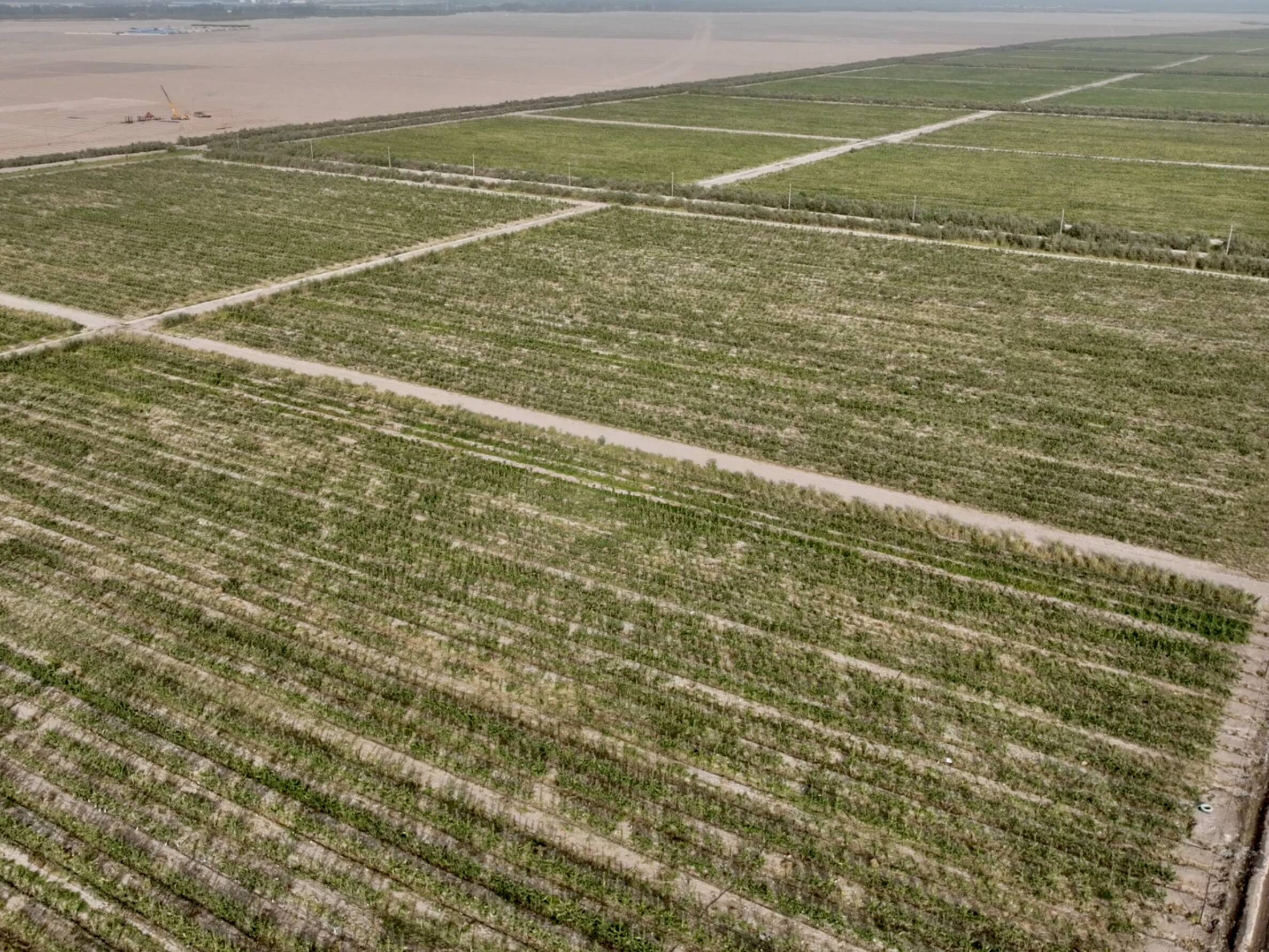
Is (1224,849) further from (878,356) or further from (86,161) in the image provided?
(86,161)

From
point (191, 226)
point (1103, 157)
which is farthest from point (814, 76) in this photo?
point (191, 226)

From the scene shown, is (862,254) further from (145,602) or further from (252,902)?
(252,902)

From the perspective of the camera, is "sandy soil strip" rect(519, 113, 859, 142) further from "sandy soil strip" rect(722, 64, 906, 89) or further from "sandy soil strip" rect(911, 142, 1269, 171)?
"sandy soil strip" rect(722, 64, 906, 89)

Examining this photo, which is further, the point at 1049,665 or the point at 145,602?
the point at 145,602

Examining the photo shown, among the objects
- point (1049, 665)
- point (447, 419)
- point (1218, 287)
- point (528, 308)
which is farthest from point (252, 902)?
point (1218, 287)

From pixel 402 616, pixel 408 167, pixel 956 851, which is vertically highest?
pixel 408 167

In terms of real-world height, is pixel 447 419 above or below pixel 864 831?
above

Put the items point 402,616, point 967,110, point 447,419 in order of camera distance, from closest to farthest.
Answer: point 402,616
point 447,419
point 967,110
